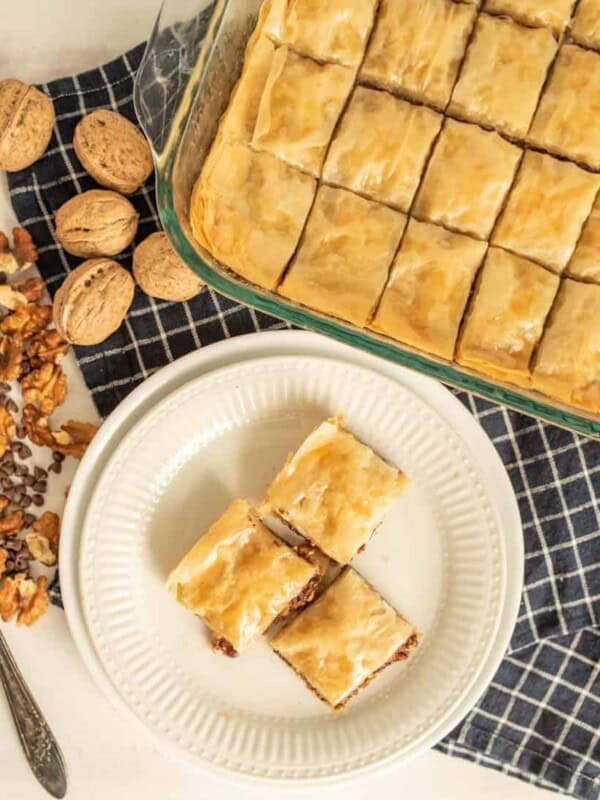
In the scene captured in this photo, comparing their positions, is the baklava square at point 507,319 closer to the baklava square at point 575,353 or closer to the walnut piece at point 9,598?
the baklava square at point 575,353

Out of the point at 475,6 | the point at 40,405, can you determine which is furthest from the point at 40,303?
the point at 475,6

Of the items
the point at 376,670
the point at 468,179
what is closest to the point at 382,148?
the point at 468,179

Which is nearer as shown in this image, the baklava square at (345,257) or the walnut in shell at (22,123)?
the baklava square at (345,257)

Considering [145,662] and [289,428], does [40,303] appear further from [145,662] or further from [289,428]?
[145,662]

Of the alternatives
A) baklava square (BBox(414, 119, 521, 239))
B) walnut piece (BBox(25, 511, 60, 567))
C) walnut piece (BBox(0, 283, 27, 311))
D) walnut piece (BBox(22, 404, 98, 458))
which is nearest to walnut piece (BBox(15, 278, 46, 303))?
walnut piece (BBox(0, 283, 27, 311))

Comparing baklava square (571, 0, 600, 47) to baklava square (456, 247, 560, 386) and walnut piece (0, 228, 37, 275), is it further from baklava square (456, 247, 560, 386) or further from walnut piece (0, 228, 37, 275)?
walnut piece (0, 228, 37, 275)

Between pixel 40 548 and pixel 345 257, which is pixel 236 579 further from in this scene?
pixel 345 257

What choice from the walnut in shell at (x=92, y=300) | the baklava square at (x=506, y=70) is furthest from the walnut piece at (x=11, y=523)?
the baklava square at (x=506, y=70)
